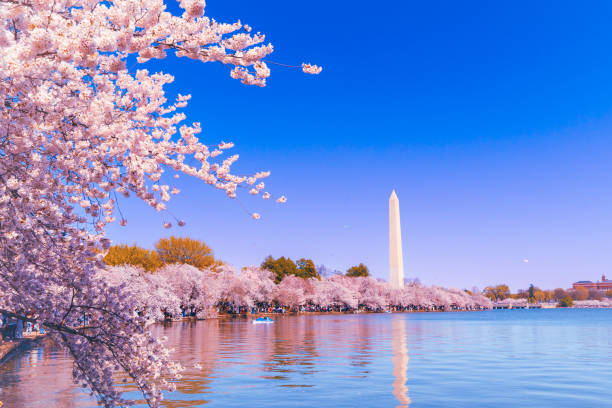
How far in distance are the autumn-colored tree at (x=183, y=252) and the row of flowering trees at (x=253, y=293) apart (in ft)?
15.9

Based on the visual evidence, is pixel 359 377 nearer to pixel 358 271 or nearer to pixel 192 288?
pixel 192 288

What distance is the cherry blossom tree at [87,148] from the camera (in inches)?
159

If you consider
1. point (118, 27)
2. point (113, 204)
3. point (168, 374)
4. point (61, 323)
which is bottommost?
point (168, 374)

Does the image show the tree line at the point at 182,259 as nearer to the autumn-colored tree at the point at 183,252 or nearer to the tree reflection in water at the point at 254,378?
the autumn-colored tree at the point at 183,252

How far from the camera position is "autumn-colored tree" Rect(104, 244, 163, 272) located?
74812mm

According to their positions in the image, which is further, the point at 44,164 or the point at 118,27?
the point at 44,164

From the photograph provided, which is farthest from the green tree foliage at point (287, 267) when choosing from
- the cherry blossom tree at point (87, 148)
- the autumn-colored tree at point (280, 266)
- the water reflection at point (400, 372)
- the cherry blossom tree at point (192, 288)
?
the cherry blossom tree at point (87, 148)

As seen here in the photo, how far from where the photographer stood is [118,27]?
4.30 meters

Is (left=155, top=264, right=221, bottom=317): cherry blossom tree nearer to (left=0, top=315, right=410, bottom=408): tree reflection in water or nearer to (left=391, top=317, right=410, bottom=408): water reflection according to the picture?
(left=0, top=315, right=410, bottom=408): tree reflection in water

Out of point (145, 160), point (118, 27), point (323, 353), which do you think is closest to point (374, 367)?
point (323, 353)

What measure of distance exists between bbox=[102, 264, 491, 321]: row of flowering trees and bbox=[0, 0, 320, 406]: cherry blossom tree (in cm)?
2836

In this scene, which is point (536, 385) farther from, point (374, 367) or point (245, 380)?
point (245, 380)

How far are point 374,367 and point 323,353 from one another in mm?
5423

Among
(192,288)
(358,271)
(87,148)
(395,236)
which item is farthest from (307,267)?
(87,148)
